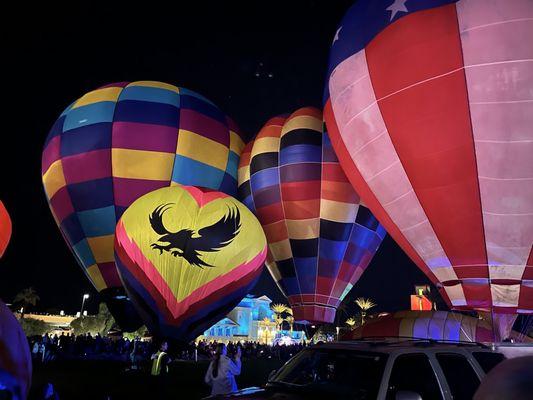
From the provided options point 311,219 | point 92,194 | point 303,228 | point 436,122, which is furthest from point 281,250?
point 436,122

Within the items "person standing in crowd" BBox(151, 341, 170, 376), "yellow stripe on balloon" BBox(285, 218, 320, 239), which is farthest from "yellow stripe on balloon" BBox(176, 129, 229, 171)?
"person standing in crowd" BBox(151, 341, 170, 376)

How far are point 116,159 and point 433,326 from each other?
1188 cm

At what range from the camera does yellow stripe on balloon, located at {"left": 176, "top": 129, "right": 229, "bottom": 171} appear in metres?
17.0

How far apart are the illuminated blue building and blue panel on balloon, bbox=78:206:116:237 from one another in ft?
199

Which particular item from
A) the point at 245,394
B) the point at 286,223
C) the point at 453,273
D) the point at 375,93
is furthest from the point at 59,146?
the point at 245,394

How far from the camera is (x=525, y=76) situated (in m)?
9.15

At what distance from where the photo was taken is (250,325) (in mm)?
83875

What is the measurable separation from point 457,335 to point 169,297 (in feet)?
27.6

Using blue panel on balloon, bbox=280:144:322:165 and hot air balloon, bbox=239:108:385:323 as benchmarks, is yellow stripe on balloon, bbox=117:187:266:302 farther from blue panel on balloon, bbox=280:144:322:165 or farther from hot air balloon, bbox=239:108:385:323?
blue panel on balloon, bbox=280:144:322:165

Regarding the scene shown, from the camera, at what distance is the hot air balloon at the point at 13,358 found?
230 cm

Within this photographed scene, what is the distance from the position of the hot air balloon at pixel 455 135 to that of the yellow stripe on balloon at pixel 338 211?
14.9 ft

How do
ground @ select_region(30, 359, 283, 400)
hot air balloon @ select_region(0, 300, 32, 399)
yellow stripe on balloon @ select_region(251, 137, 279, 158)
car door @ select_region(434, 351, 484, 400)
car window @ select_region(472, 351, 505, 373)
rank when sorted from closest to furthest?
hot air balloon @ select_region(0, 300, 32, 399)
car door @ select_region(434, 351, 484, 400)
car window @ select_region(472, 351, 505, 373)
ground @ select_region(30, 359, 283, 400)
yellow stripe on balloon @ select_region(251, 137, 279, 158)

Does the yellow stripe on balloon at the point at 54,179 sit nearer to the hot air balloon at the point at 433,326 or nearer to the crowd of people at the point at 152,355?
the crowd of people at the point at 152,355

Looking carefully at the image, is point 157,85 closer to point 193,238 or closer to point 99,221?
point 99,221
